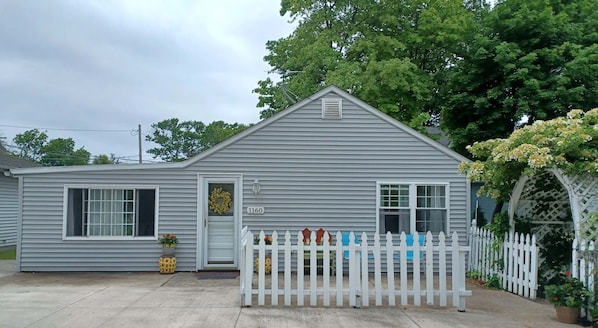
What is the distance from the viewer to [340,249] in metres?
7.02

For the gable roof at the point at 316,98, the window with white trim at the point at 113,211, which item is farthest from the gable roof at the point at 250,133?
the window with white trim at the point at 113,211

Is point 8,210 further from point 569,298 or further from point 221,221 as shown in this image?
point 569,298

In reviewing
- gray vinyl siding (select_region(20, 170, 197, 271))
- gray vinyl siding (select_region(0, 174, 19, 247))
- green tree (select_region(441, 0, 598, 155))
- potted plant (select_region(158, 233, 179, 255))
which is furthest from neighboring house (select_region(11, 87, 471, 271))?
gray vinyl siding (select_region(0, 174, 19, 247))

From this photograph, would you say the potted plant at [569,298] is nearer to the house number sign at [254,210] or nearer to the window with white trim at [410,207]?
the window with white trim at [410,207]

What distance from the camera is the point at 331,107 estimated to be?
11008 millimetres

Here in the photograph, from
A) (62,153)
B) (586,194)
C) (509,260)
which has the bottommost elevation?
(509,260)

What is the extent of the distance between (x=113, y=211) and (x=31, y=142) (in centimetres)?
4968

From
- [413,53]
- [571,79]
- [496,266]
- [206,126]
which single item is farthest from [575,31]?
[206,126]

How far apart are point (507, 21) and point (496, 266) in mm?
8563

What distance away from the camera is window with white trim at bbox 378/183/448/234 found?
35.9ft

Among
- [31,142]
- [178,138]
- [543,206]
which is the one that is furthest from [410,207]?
[31,142]

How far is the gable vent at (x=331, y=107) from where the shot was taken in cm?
1099

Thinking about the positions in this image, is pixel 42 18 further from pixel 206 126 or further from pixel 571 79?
pixel 206 126

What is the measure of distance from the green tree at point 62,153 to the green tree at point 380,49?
36.8 meters
